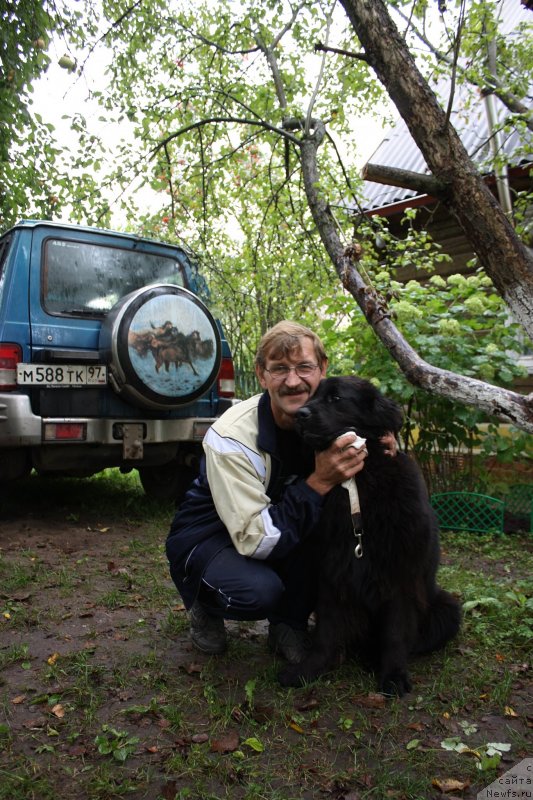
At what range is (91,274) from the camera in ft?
15.5

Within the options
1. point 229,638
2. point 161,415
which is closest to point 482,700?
point 229,638

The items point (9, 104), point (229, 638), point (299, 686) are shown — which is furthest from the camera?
point (9, 104)

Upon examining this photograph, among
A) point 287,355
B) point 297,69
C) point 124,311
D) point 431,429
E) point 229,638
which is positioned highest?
point 297,69

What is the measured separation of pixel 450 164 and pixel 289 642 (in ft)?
7.44

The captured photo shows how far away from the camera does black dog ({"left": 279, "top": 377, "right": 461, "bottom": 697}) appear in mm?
2359

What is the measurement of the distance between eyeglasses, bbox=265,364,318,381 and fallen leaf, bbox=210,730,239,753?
1370mm

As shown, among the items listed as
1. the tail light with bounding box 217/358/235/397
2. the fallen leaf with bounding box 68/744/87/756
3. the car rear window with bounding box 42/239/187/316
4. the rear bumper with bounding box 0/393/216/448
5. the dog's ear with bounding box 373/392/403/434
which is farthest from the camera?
the tail light with bounding box 217/358/235/397

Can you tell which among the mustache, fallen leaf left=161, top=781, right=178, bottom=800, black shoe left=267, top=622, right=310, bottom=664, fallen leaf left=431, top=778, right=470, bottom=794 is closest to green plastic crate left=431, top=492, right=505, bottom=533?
black shoe left=267, top=622, right=310, bottom=664

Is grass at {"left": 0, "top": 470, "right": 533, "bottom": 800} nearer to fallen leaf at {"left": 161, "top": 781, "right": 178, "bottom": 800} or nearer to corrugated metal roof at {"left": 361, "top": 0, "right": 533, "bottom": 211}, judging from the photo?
fallen leaf at {"left": 161, "top": 781, "right": 178, "bottom": 800}

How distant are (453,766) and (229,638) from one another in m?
1.30

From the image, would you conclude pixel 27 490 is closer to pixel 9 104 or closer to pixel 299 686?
pixel 9 104

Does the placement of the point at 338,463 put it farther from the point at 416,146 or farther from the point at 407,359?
the point at 416,146

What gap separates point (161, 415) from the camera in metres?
4.79

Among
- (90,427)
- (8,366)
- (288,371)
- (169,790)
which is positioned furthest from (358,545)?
(8,366)
